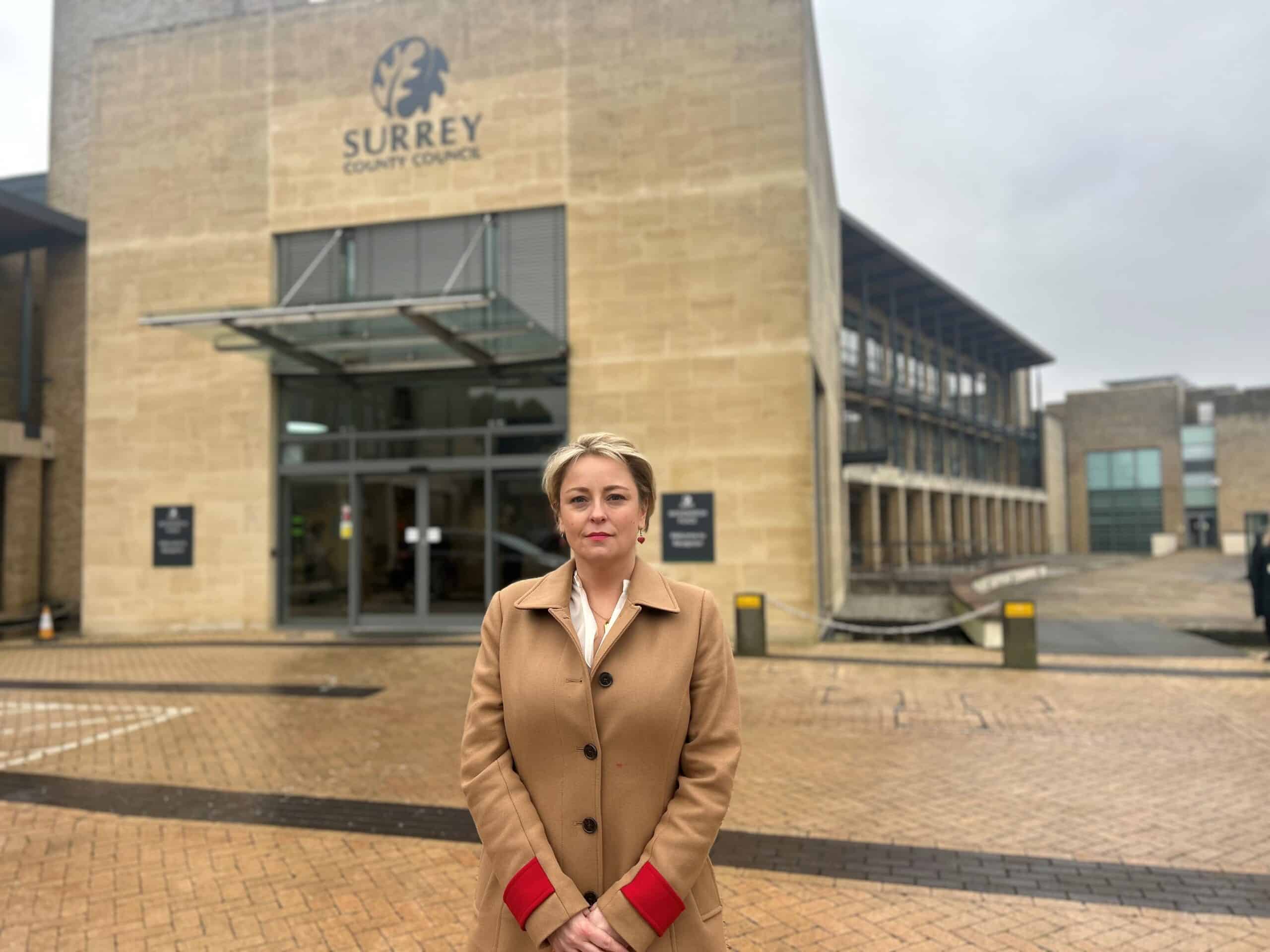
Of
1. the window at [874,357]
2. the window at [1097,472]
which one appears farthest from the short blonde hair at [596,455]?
the window at [1097,472]

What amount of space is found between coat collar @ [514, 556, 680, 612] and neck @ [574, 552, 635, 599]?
3cm

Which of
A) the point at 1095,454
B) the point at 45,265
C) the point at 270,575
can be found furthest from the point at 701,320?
the point at 1095,454

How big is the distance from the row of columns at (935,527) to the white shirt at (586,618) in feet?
88.7

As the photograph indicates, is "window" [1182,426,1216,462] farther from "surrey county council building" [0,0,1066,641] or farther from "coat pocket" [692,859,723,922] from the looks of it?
"coat pocket" [692,859,723,922]

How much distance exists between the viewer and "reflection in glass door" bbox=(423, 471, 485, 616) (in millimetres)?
14820

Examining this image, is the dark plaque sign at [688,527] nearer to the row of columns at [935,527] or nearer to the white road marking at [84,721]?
the white road marking at [84,721]

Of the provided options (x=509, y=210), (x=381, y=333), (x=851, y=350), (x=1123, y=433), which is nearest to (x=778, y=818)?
(x=381, y=333)

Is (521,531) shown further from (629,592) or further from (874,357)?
(874,357)

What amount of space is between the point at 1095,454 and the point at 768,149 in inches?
2191

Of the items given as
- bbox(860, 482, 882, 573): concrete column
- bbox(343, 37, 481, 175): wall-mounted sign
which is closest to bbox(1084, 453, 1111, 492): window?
bbox(860, 482, 882, 573): concrete column

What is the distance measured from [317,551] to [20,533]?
27.5ft

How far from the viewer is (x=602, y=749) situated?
2.00 metres

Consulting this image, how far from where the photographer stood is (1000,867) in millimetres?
4480

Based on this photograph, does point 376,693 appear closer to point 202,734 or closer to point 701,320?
point 202,734
